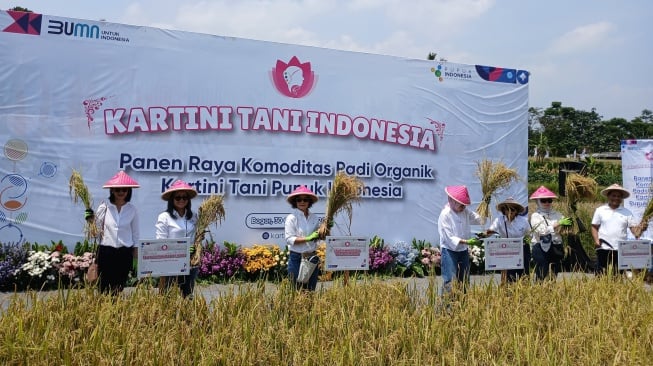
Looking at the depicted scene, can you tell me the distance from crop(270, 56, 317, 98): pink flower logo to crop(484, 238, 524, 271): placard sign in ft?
13.4

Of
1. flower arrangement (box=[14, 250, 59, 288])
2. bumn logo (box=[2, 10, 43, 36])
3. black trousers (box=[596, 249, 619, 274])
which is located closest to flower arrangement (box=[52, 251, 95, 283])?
flower arrangement (box=[14, 250, 59, 288])

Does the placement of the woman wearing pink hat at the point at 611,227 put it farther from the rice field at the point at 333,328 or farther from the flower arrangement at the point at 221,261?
the flower arrangement at the point at 221,261

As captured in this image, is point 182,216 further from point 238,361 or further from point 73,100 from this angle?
point 73,100

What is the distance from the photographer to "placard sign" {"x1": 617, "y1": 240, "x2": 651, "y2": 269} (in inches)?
207

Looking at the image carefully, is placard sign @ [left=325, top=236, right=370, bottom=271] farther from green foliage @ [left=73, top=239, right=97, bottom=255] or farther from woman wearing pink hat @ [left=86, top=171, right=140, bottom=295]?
green foliage @ [left=73, top=239, right=97, bottom=255]

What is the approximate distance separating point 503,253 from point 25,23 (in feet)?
20.0

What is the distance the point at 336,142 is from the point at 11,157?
4252 mm

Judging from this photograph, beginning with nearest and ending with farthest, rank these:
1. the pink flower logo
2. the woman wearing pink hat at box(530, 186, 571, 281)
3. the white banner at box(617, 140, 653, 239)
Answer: the woman wearing pink hat at box(530, 186, 571, 281) < the pink flower logo < the white banner at box(617, 140, 653, 239)

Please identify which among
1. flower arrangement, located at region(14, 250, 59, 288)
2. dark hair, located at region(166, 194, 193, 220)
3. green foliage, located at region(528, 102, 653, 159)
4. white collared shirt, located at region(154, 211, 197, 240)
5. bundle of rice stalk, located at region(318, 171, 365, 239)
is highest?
green foliage, located at region(528, 102, 653, 159)

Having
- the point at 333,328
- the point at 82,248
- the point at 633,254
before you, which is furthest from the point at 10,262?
the point at 633,254

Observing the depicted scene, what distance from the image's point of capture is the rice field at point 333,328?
263 centimetres

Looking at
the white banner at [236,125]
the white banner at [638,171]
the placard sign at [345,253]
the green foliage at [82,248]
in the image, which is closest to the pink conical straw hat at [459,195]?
the placard sign at [345,253]

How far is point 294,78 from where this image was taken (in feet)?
26.2

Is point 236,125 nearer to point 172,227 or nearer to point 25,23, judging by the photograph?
point 25,23
